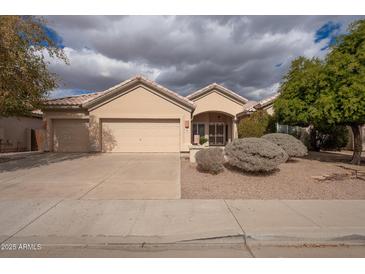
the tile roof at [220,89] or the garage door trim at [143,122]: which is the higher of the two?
the tile roof at [220,89]

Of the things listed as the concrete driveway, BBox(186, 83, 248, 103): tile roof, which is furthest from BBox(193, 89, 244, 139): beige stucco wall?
the concrete driveway

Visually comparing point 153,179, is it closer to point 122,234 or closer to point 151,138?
point 122,234

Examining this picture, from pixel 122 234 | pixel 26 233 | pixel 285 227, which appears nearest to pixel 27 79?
pixel 26 233

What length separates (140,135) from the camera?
1498 centimetres

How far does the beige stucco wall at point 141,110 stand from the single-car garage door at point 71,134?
30.4 inches

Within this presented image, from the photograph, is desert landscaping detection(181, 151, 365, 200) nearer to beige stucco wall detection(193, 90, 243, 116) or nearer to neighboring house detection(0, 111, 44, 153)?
beige stucco wall detection(193, 90, 243, 116)

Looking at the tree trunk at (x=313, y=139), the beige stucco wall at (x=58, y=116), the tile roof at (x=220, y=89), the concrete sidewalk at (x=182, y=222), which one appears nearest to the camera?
the concrete sidewalk at (x=182, y=222)

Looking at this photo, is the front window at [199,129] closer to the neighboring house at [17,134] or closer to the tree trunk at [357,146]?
the tree trunk at [357,146]

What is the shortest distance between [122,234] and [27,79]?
8376mm

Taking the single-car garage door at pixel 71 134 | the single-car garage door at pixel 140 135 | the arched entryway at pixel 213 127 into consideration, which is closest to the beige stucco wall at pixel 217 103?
the arched entryway at pixel 213 127

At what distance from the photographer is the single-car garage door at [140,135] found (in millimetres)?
14953

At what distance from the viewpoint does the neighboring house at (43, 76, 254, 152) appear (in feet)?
48.3

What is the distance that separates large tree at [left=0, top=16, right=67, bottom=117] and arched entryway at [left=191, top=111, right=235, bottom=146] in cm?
1286

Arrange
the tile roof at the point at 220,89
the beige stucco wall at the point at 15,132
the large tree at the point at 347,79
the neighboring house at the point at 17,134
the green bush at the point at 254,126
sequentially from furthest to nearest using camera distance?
the tile roof at the point at 220,89 → the beige stucco wall at the point at 15,132 → the neighboring house at the point at 17,134 → the green bush at the point at 254,126 → the large tree at the point at 347,79
